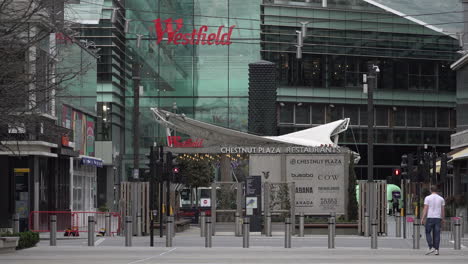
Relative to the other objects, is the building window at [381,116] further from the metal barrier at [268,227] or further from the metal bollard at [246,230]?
the metal bollard at [246,230]

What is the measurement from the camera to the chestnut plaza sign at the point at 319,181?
38594mm

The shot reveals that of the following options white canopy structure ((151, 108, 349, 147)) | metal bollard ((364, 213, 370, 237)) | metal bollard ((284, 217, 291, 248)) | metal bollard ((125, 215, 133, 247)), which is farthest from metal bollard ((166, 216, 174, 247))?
white canopy structure ((151, 108, 349, 147))

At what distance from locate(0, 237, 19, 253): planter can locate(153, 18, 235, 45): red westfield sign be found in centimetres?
4760

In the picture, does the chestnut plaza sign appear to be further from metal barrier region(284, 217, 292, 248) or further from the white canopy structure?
metal barrier region(284, 217, 292, 248)

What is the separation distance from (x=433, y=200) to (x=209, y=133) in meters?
17.8

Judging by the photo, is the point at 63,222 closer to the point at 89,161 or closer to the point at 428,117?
the point at 89,161

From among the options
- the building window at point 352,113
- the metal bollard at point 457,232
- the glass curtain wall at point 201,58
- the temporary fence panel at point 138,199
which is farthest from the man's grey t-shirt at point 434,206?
the building window at point 352,113

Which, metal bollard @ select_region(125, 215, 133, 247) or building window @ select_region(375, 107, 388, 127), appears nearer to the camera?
metal bollard @ select_region(125, 215, 133, 247)

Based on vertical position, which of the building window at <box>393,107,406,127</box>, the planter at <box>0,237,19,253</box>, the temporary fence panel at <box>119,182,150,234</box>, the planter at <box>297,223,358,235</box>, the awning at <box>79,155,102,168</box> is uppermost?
the building window at <box>393,107,406,127</box>

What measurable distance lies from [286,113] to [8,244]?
2133 inches

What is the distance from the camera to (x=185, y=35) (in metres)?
73.1

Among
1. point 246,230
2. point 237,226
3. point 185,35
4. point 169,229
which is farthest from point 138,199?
point 185,35

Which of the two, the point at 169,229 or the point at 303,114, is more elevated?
the point at 303,114

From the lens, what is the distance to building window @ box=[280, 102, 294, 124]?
258 feet
